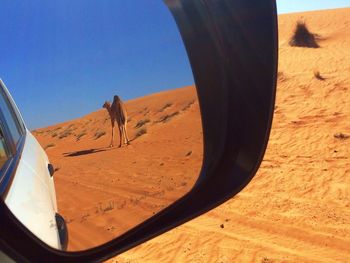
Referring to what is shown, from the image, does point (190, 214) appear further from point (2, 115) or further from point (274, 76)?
point (2, 115)

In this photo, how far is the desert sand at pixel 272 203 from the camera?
1.82 meters

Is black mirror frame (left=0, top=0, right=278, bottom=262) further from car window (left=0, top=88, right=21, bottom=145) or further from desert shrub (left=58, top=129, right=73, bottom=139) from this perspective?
car window (left=0, top=88, right=21, bottom=145)

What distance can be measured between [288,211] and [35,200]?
283 inches

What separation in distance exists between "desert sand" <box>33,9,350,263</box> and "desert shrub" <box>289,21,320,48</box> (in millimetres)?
17940

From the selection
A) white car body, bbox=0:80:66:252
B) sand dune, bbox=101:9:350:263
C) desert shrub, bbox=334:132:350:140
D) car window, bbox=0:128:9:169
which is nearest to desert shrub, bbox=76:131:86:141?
white car body, bbox=0:80:66:252

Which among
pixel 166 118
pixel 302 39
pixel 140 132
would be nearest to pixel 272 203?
pixel 166 118

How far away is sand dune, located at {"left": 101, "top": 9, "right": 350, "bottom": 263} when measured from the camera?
6.98 meters

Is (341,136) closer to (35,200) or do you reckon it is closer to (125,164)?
(125,164)

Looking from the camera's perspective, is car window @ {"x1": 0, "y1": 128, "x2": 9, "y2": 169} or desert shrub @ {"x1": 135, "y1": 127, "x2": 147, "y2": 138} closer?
desert shrub @ {"x1": 135, "y1": 127, "x2": 147, "y2": 138}

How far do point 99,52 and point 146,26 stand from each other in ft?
0.79

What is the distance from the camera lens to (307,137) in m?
13.7

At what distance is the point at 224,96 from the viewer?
1.96 meters

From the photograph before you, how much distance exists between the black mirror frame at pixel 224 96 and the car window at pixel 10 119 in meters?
0.73

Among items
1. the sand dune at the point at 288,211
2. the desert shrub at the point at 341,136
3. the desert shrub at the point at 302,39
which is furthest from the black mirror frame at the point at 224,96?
the desert shrub at the point at 302,39
